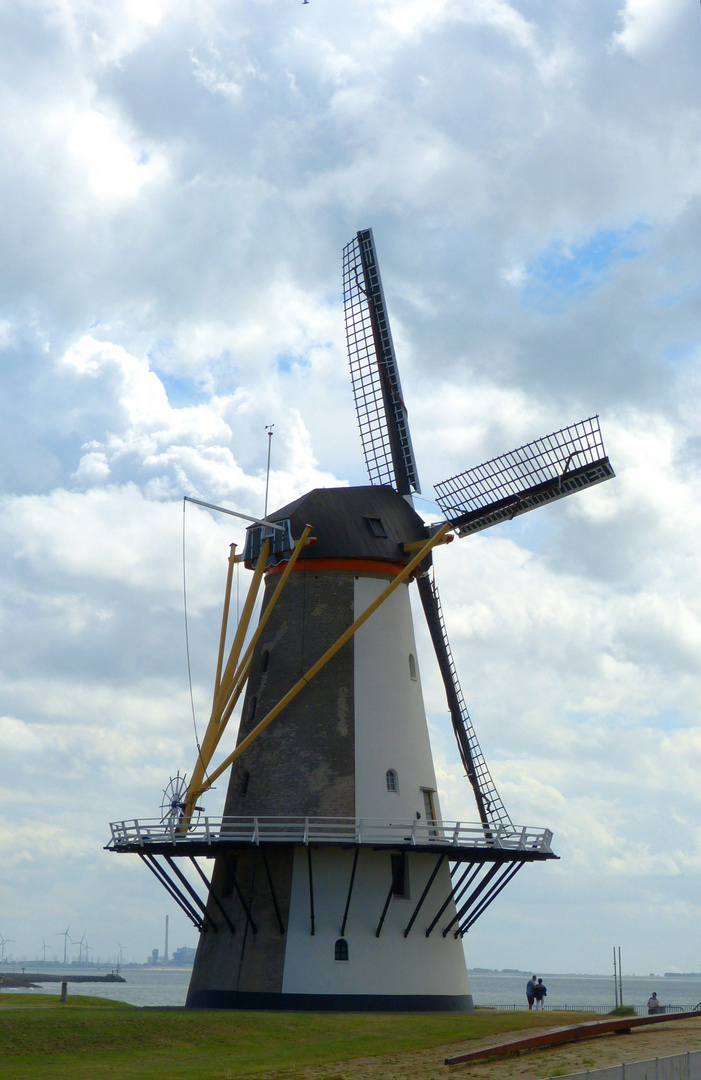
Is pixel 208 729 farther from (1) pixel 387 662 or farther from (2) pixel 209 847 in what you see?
(1) pixel 387 662

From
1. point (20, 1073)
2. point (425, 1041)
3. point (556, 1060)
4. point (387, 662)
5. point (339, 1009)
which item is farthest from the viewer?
point (387, 662)

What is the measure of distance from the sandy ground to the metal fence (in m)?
1.35

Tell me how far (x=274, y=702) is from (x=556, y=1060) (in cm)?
1335

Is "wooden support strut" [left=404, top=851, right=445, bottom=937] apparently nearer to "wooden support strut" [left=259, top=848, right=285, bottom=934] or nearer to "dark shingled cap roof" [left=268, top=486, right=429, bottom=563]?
"wooden support strut" [left=259, top=848, right=285, bottom=934]

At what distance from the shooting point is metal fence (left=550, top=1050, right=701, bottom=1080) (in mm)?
16094

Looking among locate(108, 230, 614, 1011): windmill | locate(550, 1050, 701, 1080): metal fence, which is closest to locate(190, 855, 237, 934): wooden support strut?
locate(108, 230, 614, 1011): windmill

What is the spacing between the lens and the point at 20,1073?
1855 cm

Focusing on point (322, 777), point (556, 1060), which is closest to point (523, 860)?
point (322, 777)

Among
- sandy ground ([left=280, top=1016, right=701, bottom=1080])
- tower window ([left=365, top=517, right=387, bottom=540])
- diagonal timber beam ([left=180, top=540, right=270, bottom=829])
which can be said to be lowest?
sandy ground ([left=280, top=1016, right=701, bottom=1080])

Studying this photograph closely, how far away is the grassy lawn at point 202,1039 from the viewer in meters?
19.6

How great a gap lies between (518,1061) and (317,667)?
40.4 ft

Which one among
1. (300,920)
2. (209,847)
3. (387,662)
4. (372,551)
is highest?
(372,551)

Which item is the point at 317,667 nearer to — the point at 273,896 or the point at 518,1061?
the point at 273,896

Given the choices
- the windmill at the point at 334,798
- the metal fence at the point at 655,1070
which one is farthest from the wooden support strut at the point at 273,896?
the metal fence at the point at 655,1070
